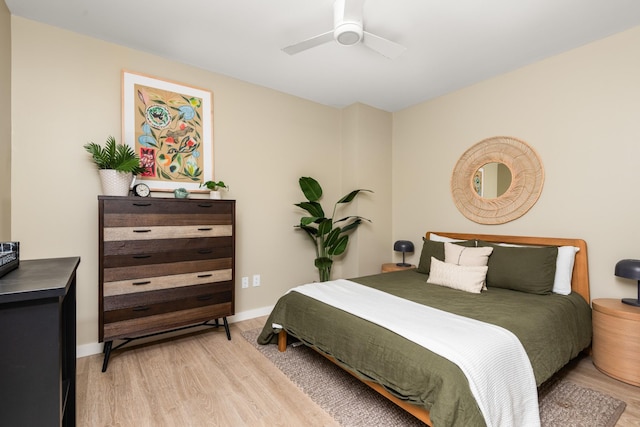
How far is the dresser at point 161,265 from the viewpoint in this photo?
2.23 metres

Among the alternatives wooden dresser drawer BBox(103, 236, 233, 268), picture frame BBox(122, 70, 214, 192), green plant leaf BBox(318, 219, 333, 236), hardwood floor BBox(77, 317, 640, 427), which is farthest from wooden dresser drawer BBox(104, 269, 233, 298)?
green plant leaf BBox(318, 219, 333, 236)

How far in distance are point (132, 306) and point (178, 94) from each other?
196cm

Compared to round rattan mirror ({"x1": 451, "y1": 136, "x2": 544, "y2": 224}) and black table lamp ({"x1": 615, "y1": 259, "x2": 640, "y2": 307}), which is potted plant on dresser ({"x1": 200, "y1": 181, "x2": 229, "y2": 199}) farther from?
black table lamp ({"x1": 615, "y1": 259, "x2": 640, "y2": 307})

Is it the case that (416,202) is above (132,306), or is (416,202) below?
above

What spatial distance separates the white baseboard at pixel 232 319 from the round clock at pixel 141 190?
1316 mm

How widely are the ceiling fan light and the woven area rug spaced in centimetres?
237

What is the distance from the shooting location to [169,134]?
9.31 feet

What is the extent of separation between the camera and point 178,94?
2.89 meters

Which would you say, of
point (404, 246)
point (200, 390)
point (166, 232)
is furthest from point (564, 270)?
point (166, 232)

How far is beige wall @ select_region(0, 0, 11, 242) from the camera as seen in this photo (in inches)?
79.0

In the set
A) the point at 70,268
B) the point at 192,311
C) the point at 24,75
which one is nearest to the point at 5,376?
the point at 70,268

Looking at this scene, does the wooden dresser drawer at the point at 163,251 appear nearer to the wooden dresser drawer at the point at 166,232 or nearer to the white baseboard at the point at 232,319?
the wooden dresser drawer at the point at 166,232

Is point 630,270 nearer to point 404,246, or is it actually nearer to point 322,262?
point 404,246

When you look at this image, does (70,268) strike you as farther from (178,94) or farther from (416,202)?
(416,202)
